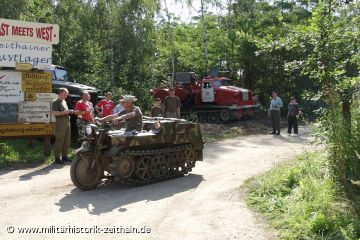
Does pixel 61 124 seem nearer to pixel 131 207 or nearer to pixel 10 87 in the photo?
pixel 10 87

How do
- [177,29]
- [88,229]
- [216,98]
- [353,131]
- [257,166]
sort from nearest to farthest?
1. [88,229]
2. [353,131]
3. [257,166]
4. [216,98]
5. [177,29]

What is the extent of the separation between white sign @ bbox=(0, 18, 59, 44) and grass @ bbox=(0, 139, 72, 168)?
295 centimetres

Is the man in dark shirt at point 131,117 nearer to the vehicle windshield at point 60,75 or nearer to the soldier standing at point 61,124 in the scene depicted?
the soldier standing at point 61,124

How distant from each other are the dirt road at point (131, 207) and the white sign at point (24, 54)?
3.11 meters

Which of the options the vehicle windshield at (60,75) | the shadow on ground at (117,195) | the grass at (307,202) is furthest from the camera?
the vehicle windshield at (60,75)

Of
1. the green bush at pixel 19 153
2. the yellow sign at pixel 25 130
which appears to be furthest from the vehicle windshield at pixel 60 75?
the yellow sign at pixel 25 130

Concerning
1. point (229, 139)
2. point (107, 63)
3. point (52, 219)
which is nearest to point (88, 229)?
point (52, 219)

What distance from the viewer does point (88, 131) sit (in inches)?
328

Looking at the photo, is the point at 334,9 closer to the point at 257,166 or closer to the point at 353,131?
the point at 353,131

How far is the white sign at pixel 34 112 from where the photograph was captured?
11945 mm

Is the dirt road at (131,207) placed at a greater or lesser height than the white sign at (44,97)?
lesser

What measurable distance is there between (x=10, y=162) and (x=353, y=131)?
26.0ft

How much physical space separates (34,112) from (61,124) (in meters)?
1.56

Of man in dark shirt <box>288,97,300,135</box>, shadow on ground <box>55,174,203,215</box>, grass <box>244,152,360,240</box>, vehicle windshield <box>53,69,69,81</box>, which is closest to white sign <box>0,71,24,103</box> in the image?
vehicle windshield <box>53,69,69,81</box>
